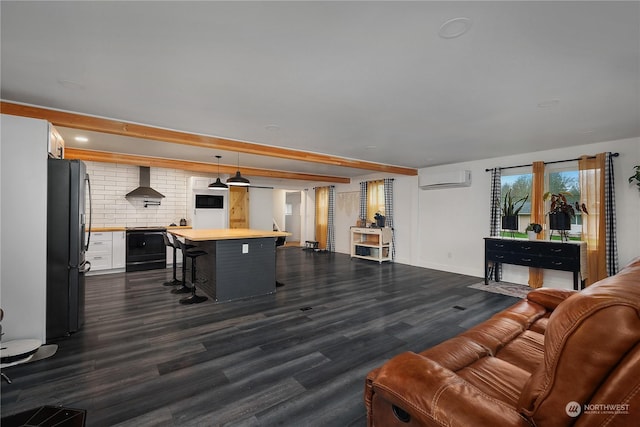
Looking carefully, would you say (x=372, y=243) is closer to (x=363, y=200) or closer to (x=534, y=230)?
(x=363, y=200)

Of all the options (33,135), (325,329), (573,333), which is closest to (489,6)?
(573,333)

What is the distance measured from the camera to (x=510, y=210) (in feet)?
16.7

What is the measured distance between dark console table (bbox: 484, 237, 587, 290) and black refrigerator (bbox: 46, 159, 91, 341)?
5.99m

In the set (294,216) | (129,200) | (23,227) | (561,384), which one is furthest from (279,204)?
(561,384)

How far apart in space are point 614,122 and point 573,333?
413cm

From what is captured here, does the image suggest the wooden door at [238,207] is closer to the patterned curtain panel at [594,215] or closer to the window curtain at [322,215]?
the window curtain at [322,215]

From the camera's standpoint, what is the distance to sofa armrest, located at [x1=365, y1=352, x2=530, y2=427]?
0.91 m

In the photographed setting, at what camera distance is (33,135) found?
2.61m

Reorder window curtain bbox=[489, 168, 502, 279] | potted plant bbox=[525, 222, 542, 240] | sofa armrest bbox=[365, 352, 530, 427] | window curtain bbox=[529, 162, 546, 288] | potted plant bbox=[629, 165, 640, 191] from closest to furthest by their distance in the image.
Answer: sofa armrest bbox=[365, 352, 530, 427] → potted plant bbox=[629, 165, 640, 191] → potted plant bbox=[525, 222, 542, 240] → window curtain bbox=[529, 162, 546, 288] → window curtain bbox=[489, 168, 502, 279]

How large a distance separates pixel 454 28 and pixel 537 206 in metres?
4.46

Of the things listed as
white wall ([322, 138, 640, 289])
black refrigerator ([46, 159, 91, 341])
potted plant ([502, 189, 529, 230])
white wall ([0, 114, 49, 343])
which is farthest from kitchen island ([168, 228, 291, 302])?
potted plant ([502, 189, 529, 230])

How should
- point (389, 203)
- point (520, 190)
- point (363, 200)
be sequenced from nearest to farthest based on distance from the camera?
point (520, 190)
point (389, 203)
point (363, 200)

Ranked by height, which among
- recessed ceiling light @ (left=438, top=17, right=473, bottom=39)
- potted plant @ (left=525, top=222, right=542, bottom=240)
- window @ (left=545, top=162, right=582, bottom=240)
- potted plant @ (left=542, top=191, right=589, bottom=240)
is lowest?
potted plant @ (left=525, top=222, right=542, bottom=240)

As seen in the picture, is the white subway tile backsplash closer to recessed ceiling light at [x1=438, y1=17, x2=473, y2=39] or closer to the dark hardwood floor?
the dark hardwood floor
